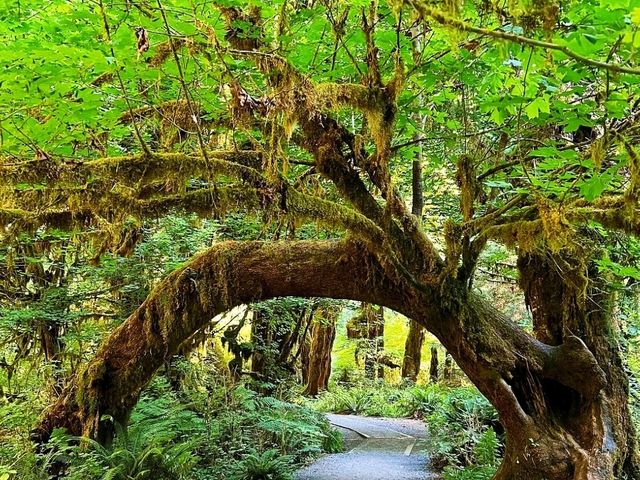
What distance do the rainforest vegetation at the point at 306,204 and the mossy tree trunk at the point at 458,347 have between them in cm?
3

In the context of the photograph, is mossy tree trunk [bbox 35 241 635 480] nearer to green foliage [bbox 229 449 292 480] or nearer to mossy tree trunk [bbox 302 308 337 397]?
green foliage [bbox 229 449 292 480]

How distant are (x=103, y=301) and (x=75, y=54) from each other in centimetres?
650

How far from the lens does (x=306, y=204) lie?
163 inches

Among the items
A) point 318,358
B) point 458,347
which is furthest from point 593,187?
point 318,358

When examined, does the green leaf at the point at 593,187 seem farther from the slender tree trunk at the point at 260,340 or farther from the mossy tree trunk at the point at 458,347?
the slender tree trunk at the point at 260,340

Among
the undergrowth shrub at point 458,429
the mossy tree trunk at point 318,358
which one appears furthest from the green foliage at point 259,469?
the mossy tree trunk at point 318,358

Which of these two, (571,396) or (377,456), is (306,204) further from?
(377,456)

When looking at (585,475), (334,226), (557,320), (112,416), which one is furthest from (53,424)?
(557,320)

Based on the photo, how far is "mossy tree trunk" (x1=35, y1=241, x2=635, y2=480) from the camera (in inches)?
195

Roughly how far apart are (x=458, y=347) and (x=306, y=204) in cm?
225

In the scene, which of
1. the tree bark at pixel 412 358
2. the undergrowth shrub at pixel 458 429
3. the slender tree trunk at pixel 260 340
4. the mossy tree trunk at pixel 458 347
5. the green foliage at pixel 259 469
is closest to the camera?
the mossy tree trunk at pixel 458 347

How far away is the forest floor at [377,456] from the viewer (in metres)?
7.46

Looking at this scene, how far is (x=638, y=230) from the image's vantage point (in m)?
4.04

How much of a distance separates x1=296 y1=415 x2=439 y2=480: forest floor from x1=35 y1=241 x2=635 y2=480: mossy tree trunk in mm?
2727
